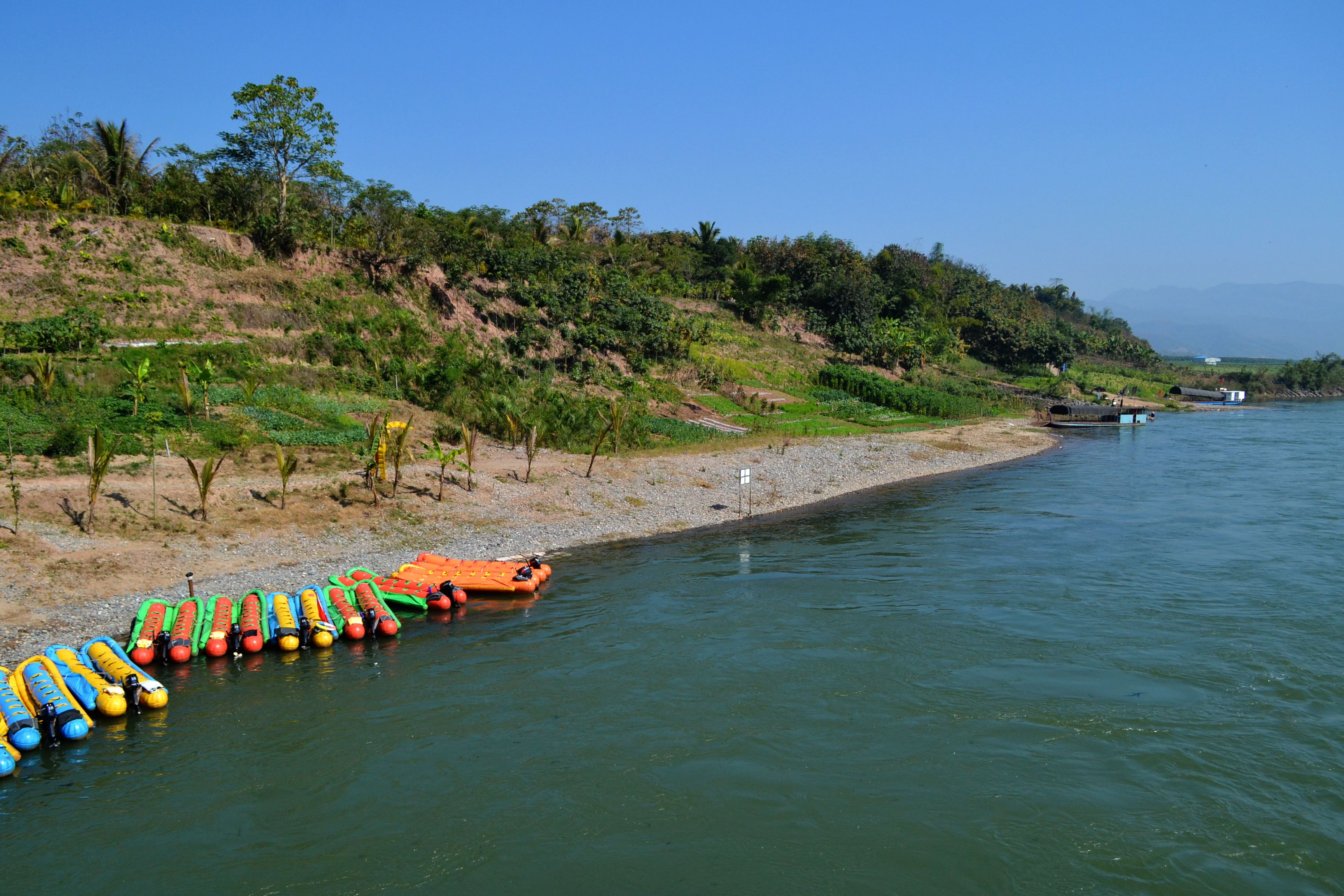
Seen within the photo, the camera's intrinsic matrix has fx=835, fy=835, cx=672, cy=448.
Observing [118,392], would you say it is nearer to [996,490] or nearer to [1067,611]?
[1067,611]

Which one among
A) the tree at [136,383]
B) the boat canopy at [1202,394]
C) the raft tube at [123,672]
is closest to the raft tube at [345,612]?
the raft tube at [123,672]

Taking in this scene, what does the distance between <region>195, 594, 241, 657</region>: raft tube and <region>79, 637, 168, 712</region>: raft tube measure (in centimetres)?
118

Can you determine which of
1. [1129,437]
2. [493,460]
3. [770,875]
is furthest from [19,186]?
[1129,437]

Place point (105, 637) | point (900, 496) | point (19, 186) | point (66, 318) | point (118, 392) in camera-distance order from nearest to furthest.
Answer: point (105, 637), point (118, 392), point (66, 318), point (900, 496), point (19, 186)

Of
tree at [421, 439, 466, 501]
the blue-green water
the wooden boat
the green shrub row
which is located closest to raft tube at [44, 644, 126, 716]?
the blue-green water

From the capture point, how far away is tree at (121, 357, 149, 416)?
27359 mm

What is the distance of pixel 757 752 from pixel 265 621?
Answer: 34.7ft

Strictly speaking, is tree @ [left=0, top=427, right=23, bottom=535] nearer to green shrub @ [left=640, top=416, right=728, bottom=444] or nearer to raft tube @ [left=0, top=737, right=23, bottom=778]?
raft tube @ [left=0, top=737, right=23, bottom=778]

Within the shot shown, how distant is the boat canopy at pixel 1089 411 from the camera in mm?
63688

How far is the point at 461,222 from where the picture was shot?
53.5m

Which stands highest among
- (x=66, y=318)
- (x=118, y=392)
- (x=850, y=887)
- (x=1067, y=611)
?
(x=66, y=318)

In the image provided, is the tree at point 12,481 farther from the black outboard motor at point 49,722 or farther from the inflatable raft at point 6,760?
the inflatable raft at point 6,760

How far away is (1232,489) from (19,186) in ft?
188

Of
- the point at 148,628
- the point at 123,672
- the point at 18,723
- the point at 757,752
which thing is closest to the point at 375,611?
the point at 148,628
